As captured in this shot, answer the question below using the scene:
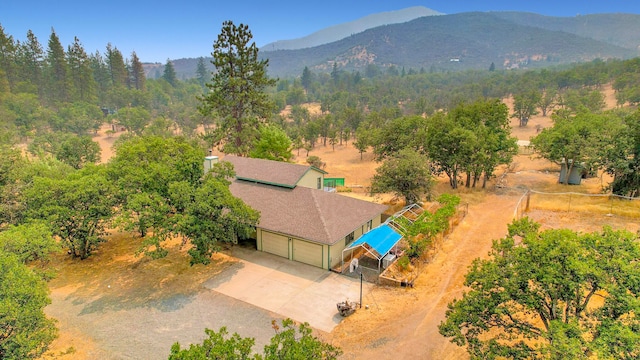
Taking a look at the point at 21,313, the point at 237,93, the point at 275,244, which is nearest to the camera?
the point at 21,313

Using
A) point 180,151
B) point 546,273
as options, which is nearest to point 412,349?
point 546,273

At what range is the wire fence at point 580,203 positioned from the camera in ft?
92.0

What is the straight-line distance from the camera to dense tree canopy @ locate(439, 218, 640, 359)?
32.3 feet

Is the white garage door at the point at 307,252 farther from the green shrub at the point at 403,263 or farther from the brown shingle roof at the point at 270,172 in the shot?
the brown shingle roof at the point at 270,172

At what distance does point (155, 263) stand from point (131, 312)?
5286 mm

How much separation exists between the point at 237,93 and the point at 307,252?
81.7ft

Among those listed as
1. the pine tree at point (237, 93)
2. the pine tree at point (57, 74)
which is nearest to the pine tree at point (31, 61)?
the pine tree at point (57, 74)

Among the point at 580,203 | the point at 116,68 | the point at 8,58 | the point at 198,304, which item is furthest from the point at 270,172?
the point at 116,68

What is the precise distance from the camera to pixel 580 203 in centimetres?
3041

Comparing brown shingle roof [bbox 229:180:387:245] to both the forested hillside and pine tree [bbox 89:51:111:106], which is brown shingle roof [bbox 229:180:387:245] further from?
pine tree [bbox 89:51:111:106]

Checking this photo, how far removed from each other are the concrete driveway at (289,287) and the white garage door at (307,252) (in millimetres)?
341

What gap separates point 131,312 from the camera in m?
18.2

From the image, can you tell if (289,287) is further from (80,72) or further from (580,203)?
(80,72)

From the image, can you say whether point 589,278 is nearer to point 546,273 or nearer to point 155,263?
point 546,273
